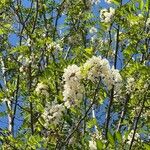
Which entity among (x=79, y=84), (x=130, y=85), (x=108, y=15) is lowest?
(x=79, y=84)

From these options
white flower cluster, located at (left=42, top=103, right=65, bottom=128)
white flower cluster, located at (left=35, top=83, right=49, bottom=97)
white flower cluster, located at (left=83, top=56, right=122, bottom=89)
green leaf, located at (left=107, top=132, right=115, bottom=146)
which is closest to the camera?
green leaf, located at (left=107, top=132, right=115, bottom=146)

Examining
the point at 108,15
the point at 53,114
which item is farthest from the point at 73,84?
the point at 108,15

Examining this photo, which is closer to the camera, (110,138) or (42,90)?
(110,138)

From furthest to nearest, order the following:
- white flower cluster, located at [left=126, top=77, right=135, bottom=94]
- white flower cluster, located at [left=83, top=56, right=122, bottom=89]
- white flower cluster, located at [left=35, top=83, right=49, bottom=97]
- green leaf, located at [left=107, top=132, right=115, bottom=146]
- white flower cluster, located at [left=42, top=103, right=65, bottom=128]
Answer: white flower cluster, located at [left=126, top=77, right=135, bottom=94] < white flower cluster, located at [left=35, top=83, right=49, bottom=97] < white flower cluster, located at [left=42, top=103, right=65, bottom=128] < white flower cluster, located at [left=83, top=56, right=122, bottom=89] < green leaf, located at [left=107, top=132, right=115, bottom=146]

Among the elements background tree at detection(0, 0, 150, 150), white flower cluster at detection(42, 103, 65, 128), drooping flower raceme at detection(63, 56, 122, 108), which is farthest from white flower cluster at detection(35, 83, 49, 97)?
drooping flower raceme at detection(63, 56, 122, 108)

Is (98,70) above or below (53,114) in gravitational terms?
above

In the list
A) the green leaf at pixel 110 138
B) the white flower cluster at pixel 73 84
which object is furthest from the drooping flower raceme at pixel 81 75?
the green leaf at pixel 110 138

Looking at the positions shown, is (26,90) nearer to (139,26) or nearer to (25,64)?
(25,64)

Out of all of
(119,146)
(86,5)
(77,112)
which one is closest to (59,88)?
(77,112)

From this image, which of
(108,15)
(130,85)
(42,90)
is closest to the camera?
(42,90)

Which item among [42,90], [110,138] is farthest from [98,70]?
[42,90]

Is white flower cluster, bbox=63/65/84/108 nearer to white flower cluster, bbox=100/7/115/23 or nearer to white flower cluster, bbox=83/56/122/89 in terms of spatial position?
white flower cluster, bbox=83/56/122/89

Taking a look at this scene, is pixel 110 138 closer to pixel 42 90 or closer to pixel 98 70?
pixel 98 70

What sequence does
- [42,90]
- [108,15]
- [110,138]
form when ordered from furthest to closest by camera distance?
[108,15]
[42,90]
[110,138]
